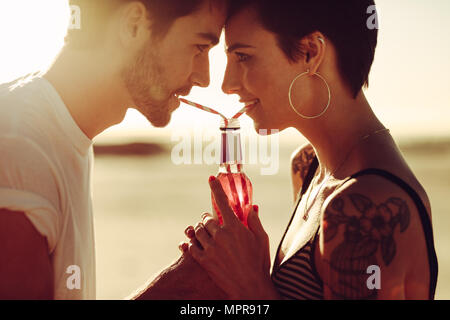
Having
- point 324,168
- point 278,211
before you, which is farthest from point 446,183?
point 324,168

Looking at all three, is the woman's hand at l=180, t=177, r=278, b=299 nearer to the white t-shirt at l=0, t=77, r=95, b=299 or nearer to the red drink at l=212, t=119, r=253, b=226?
the red drink at l=212, t=119, r=253, b=226

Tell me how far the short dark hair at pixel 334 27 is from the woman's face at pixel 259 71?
2.7 inches

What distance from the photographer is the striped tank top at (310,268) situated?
248cm

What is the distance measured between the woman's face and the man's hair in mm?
440

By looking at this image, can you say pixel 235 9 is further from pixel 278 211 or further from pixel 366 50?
pixel 278 211

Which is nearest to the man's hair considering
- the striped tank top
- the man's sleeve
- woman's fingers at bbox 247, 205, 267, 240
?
the man's sleeve

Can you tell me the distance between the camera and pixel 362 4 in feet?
9.52

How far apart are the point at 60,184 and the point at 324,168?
1641 mm

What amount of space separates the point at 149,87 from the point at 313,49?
1267 mm

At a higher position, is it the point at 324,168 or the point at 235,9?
the point at 235,9

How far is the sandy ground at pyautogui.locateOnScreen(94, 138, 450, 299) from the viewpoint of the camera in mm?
9054

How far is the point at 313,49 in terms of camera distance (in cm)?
296

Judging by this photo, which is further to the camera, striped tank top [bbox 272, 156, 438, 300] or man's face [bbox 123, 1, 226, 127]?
man's face [bbox 123, 1, 226, 127]
